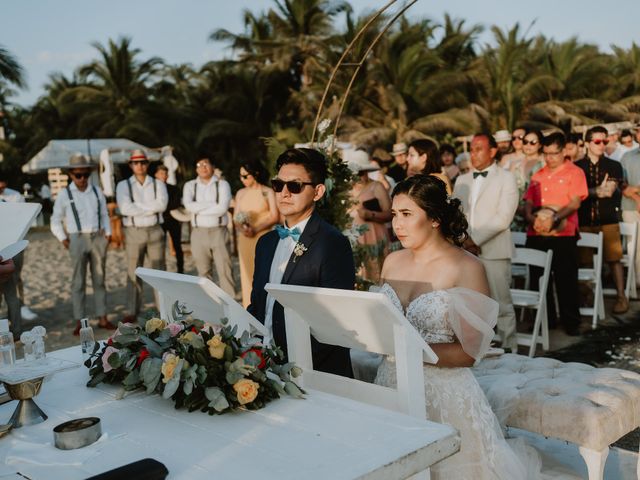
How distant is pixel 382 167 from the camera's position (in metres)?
10.7

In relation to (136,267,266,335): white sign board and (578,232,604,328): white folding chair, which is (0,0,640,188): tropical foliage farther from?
(136,267,266,335): white sign board

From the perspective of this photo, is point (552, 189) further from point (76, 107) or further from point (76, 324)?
point (76, 107)

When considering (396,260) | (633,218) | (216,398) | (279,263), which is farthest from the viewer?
(633,218)

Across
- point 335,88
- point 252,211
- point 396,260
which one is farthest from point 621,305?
point 335,88

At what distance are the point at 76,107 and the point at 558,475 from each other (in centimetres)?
3831

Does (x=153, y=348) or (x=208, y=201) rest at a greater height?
(x=208, y=201)

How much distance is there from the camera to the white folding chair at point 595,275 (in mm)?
7614

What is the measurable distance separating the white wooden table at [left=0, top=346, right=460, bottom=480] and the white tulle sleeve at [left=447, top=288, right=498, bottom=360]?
0.93 m

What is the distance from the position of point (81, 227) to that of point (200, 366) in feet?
21.9

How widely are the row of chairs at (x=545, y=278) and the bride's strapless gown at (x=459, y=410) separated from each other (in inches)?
135

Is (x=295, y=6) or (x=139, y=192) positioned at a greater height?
(x=295, y=6)

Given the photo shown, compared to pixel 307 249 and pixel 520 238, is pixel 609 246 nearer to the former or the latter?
pixel 520 238

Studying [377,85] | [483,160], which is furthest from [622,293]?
[377,85]

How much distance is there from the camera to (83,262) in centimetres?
872
